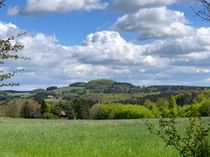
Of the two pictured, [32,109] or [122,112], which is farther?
[122,112]

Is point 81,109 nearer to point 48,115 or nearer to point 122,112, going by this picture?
point 48,115

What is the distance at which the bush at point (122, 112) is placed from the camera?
12456 centimetres

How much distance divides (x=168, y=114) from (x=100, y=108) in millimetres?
118240

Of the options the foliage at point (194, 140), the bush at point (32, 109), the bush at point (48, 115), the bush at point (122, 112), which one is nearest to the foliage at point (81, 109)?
the bush at point (122, 112)

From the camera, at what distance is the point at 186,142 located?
11539 millimetres

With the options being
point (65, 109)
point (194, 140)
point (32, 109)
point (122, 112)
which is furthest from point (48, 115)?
point (194, 140)

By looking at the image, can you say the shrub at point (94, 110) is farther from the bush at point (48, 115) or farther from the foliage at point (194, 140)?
the foliage at point (194, 140)

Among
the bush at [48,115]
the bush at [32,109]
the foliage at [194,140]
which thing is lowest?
the bush at [48,115]

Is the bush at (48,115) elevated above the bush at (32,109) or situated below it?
below

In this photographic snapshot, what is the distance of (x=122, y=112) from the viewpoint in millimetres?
129375

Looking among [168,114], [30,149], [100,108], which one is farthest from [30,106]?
[168,114]

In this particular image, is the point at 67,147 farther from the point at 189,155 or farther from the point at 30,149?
the point at 189,155

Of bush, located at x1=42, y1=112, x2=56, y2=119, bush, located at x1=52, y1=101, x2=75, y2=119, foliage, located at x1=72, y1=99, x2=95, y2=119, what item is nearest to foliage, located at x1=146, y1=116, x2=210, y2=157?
bush, located at x1=52, y1=101, x2=75, y2=119

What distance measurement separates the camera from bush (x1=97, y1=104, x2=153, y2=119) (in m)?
125
